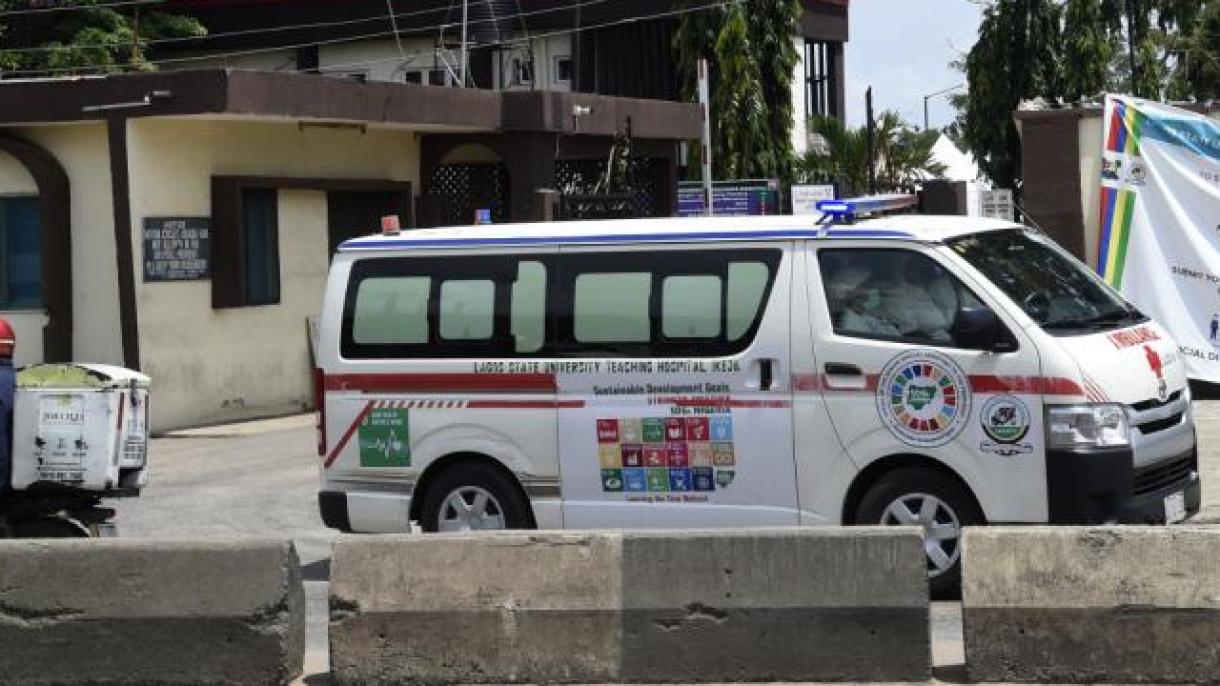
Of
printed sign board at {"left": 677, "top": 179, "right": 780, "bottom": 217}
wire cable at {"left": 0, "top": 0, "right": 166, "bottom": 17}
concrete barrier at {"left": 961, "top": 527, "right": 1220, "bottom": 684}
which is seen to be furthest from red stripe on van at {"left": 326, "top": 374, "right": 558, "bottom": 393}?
wire cable at {"left": 0, "top": 0, "right": 166, "bottom": 17}

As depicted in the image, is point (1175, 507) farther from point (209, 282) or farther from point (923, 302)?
point (209, 282)

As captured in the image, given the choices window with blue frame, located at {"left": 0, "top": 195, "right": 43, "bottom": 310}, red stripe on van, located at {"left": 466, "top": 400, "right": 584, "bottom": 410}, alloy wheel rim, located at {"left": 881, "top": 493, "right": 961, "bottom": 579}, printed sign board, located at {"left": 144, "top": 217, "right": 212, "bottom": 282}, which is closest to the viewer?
alloy wheel rim, located at {"left": 881, "top": 493, "right": 961, "bottom": 579}

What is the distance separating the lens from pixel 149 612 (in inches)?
331

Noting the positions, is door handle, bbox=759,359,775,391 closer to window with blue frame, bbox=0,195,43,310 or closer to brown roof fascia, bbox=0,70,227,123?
brown roof fascia, bbox=0,70,227,123

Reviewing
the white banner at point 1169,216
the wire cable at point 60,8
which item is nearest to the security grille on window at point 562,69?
the wire cable at point 60,8

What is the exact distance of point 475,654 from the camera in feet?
27.1

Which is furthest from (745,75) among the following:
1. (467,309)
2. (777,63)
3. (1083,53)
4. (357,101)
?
(467,309)

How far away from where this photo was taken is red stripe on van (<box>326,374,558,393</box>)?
34.4ft

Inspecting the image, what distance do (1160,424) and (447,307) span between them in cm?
398

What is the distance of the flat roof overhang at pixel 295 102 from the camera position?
19594 millimetres

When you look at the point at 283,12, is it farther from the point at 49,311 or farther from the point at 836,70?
the point at 49,311

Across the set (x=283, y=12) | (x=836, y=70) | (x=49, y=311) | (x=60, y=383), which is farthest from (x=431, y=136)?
(x=836, y=70)

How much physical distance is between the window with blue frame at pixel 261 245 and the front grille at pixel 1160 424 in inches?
524

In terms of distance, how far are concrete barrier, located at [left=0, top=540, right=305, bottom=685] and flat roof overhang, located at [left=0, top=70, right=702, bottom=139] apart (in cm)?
1166
